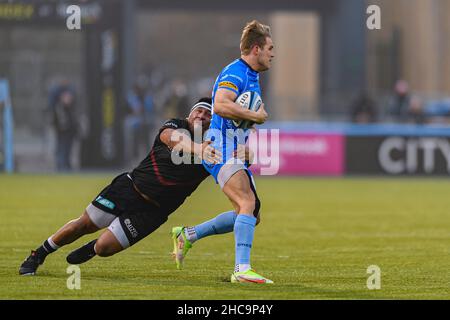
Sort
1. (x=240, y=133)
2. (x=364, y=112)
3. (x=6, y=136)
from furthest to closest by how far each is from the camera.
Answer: (x=364, y=112), (x=6, y=136), (x=240, y=133)

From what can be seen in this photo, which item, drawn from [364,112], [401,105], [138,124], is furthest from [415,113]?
[138,124]

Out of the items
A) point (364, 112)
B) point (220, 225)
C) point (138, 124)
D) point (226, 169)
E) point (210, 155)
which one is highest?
point (210, 155)

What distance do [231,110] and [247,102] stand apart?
30 centimetres

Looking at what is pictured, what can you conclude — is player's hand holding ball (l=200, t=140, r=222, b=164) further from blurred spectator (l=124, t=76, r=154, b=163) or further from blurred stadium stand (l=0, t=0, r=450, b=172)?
blurred spectator (l=124, t=76, r=154, b=163)

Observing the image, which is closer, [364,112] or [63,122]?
[63,122]

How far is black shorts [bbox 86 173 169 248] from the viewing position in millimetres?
10586

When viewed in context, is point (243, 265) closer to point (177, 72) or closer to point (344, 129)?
point (344, 129)

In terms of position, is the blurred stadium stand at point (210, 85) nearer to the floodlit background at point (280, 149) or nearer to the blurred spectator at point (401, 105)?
the floodlit background at point (280, 149)

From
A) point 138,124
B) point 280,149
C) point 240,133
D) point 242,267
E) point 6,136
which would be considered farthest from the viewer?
point 138,124

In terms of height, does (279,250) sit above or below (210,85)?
below

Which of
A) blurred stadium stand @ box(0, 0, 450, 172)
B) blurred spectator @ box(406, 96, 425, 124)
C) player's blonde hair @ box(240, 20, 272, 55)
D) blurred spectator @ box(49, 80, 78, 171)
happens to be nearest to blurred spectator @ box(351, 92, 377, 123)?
blurred stadium stand @ box(0, 0, 450, 172)

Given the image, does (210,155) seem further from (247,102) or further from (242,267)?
(242,267)

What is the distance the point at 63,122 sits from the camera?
30.3 metres

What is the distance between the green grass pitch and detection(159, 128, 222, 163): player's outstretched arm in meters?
1.07
